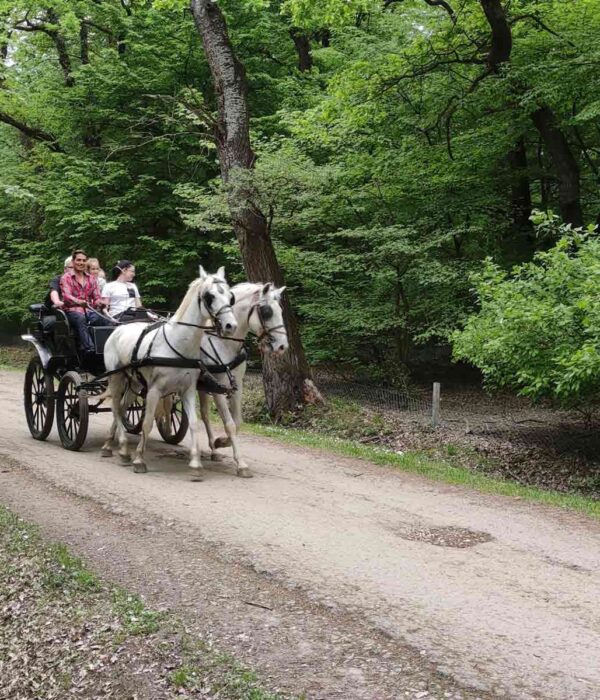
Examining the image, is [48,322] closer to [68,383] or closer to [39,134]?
[68,383]

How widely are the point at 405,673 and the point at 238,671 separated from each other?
36.6 inches

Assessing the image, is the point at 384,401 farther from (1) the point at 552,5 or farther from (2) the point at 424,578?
(2) the point at 424,578

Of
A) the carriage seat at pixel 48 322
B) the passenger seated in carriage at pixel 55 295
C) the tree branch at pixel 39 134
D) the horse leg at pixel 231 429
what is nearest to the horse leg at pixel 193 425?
the horse leg at pixel 231 429

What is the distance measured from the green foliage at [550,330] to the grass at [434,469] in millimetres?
1459

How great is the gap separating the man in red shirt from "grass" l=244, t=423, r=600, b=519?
347 cm

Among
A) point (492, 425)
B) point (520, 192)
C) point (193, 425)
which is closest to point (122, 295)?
point (193, 425)

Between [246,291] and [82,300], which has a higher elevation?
[246,291]

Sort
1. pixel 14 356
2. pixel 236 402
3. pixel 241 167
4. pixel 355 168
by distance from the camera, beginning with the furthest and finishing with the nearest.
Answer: pixel 14 356 < pixel 355 168 < pixel 241 167 < pixel 236 402

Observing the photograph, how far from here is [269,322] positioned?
8484mm

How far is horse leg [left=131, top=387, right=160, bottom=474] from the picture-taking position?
27.6 feet

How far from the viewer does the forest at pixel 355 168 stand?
12.8m

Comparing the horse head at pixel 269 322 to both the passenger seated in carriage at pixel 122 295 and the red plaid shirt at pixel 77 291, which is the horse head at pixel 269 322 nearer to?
the passenger seated in carriage at pixel 122 295

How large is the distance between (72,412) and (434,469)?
490 cm

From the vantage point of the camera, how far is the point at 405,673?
13.4 ft
